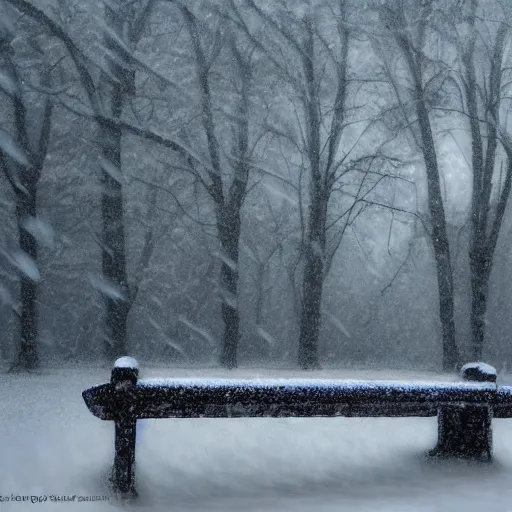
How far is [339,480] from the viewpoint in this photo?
4.54 meters

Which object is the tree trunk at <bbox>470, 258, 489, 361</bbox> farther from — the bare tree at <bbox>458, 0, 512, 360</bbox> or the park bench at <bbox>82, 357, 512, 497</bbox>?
the park bench at <bbox>82, 357, 512, 497</bbox>

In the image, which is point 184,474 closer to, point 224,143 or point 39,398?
point 39,398

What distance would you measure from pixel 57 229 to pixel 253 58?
8238 millimetres

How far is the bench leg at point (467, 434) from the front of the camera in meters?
5.04

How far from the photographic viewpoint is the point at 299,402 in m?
4.27

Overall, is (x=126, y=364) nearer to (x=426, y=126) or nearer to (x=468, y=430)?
(x=468, y=430)

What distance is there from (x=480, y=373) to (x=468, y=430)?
492 mm

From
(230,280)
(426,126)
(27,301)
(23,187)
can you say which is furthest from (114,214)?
(426,126)

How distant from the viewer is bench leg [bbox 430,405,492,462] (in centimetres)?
504

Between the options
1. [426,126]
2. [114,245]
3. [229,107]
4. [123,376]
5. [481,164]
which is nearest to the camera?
[123,376]

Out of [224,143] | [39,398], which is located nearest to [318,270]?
[224,143]

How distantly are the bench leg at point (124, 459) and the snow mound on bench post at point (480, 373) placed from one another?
275 cm

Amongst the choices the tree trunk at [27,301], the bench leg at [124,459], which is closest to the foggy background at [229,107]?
the tree trunk at [27,301]

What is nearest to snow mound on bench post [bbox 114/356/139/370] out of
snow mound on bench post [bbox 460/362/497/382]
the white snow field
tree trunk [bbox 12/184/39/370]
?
the white snow field
